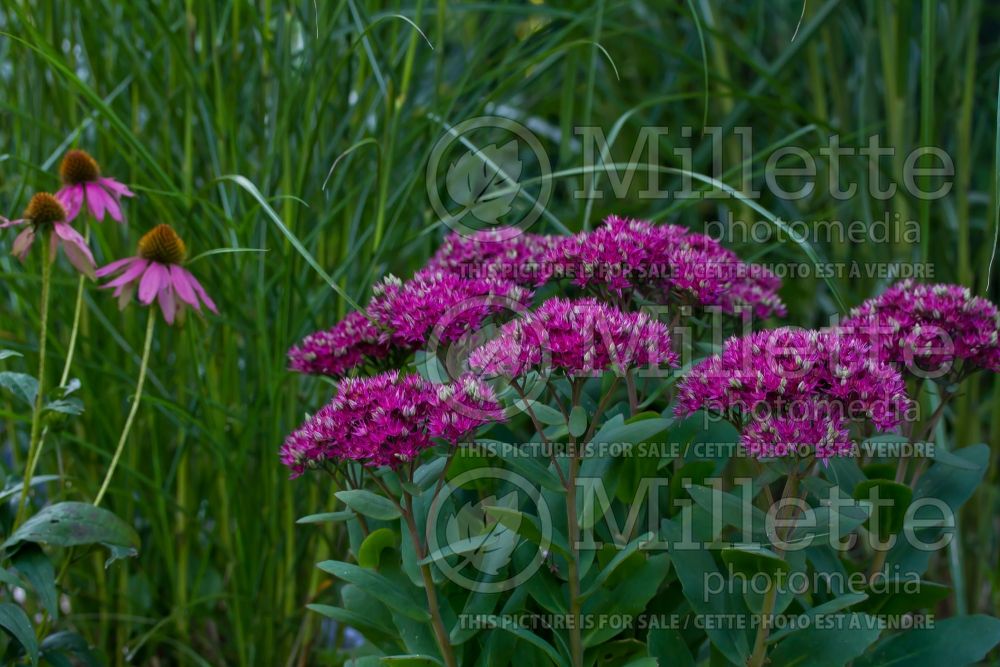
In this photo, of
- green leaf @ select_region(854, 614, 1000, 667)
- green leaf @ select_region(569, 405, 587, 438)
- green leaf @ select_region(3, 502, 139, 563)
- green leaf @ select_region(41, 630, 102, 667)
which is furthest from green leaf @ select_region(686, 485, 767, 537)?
green leaf @ select_region(41, 630, 102, 667)

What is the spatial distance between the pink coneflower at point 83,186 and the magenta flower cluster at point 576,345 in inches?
24.2

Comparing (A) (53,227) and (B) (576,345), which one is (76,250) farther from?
(B) (576,345)

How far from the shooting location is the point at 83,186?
1.25 metres

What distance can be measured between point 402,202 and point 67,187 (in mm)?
419

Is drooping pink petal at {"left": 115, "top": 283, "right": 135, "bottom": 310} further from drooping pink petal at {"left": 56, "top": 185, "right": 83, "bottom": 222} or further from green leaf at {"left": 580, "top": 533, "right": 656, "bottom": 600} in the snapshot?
green leaf at {"left": 580, "top": 533, "right": 656, "bottom": 600}

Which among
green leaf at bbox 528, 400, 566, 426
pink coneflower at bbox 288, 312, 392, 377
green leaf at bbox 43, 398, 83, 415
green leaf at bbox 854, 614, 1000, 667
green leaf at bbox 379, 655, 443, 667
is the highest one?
pink coneflower at bbox 288, 312, 392, 377

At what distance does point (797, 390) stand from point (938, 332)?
0.26 metres

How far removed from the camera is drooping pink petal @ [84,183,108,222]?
49.1 inches

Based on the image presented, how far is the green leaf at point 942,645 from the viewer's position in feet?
3.10

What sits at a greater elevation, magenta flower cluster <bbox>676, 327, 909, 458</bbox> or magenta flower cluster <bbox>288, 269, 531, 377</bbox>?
magenta flower cluster <bbox>288, 269, 531, 377</bbox>

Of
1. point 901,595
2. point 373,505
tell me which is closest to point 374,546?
point 373,505

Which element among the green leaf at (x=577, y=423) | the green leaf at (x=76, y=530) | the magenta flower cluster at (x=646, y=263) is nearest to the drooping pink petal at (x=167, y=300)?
the green leaf at (x=76, y=530)

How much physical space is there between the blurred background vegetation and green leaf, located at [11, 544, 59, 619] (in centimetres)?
24

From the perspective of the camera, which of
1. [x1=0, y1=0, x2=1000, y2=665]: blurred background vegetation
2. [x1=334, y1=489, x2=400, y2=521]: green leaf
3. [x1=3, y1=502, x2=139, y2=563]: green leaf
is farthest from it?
[x1=0, y1=0, x2=1000, y2=665]: blurred background vegetation
